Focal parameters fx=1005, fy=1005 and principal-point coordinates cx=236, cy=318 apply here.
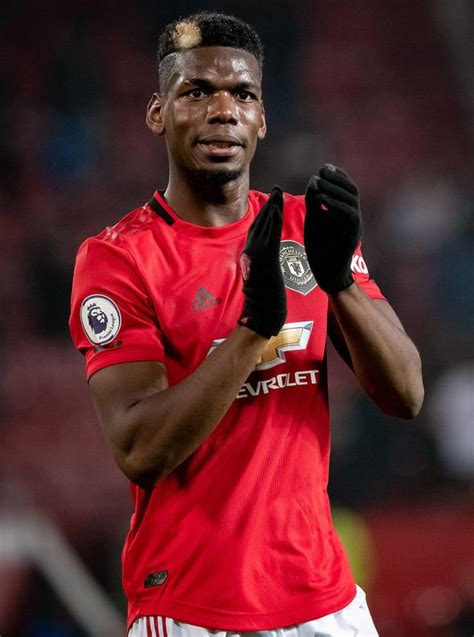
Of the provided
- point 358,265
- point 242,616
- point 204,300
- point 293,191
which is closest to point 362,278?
point 358,265

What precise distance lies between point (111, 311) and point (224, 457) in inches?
16.0

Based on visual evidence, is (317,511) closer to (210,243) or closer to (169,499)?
(169,499)

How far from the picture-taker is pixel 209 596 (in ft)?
6.95

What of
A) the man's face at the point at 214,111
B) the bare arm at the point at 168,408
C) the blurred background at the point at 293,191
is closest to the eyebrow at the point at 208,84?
the man's face at the point at 214,111

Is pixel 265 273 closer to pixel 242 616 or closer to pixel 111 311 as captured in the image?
pixel 111 311

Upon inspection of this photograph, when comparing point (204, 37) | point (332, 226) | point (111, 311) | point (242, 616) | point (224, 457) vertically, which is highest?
point (204, 37)

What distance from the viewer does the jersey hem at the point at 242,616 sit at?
2090 mm

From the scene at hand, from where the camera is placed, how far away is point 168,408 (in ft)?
6.61

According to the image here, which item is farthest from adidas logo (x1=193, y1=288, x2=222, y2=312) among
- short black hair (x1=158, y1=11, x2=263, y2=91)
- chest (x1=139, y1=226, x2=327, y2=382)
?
short black hair (x1=158, y1=11, x2=263, y2=91)

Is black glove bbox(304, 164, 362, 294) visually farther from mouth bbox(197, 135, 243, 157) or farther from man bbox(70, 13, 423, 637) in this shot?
mouth bbox(197, 135, 243, 157)

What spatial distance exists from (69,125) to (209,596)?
5912mm

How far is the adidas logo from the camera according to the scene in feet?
7.33

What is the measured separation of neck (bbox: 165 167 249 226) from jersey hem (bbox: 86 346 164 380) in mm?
409

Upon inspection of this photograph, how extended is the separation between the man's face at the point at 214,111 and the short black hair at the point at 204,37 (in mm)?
22
